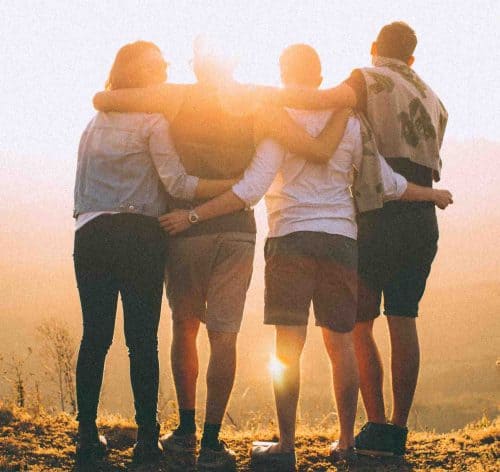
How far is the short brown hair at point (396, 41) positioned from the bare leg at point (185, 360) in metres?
2.03

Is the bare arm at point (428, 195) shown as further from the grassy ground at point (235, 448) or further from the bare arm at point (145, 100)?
the grassy ground at point (235, 448)

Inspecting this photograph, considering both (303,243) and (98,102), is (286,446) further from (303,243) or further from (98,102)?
(98,102)

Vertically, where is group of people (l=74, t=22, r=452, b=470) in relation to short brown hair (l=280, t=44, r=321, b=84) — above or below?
below

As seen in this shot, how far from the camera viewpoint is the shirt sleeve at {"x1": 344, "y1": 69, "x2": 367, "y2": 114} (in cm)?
401

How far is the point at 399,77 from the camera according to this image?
4.14m

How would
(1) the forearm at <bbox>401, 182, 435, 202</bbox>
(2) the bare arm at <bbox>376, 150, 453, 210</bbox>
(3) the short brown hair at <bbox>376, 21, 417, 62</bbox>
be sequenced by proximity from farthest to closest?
(3) the short brown hair at <bbox>376, 21, 417, 62</bbox> < (1) the forearm at <bbox>401, 182, 435, 202</bbox> < (2) the bare arm at <bbox>376, 150, 453, 210</bbox>

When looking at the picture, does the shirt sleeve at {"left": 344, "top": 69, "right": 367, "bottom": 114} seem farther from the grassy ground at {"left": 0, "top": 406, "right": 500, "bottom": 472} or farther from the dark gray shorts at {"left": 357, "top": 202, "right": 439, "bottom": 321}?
the grassy ground at {"left": 0, "top": 406, "right": 500, "bottom": 472}

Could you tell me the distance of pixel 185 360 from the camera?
4027mm

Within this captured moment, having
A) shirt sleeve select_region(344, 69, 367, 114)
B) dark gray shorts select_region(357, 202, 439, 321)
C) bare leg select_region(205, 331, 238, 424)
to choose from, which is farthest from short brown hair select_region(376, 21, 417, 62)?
bare leg select_region(205, 331, 238, 424)

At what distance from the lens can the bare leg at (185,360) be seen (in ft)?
13.1

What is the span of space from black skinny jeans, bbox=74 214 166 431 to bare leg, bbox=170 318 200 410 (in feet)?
0.88

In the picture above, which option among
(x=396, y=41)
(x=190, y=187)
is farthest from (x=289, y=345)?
(x=396, y=41)

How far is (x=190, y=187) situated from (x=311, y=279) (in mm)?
836

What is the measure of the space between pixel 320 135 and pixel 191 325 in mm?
1316
